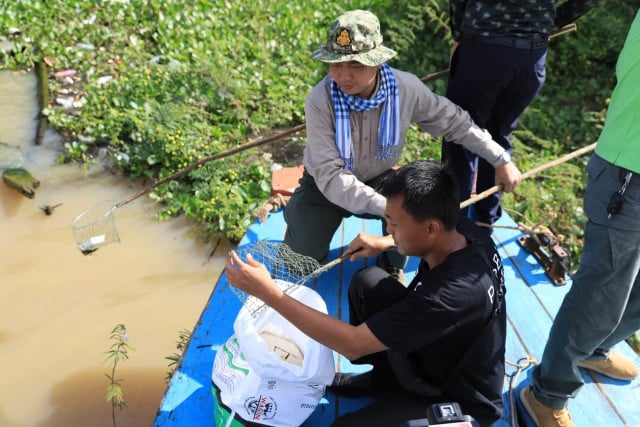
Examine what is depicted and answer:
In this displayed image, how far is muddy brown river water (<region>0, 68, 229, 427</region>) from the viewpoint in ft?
10.3

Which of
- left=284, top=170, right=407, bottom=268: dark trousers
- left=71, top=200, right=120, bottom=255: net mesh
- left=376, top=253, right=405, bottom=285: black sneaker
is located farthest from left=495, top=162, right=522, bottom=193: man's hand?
left=71, top=200, right=120, bottom=255: net mesh

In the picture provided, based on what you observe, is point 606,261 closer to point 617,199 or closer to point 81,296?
point 617,199

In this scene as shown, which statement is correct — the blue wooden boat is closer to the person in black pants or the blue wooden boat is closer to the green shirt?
the person in black pants

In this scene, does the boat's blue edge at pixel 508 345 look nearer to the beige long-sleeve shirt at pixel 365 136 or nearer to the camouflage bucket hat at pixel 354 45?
the beige long-sleeve shirt at pixel 365 136

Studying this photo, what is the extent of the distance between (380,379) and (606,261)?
3.05 ft

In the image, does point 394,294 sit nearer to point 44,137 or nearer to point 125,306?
point 125,306

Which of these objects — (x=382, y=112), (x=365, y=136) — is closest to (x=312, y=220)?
(x=365, y=136)

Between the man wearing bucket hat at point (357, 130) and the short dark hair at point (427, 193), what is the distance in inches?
24.7

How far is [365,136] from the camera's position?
2699mm

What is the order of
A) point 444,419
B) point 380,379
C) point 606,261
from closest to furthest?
point 444,419
point 606,261
point 380,379

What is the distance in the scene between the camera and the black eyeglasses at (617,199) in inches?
73.4

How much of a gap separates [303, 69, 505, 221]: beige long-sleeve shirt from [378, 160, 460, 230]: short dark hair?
63 centimetres

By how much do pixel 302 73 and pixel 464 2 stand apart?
289 centimetres

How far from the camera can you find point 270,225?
3377 millimetres
